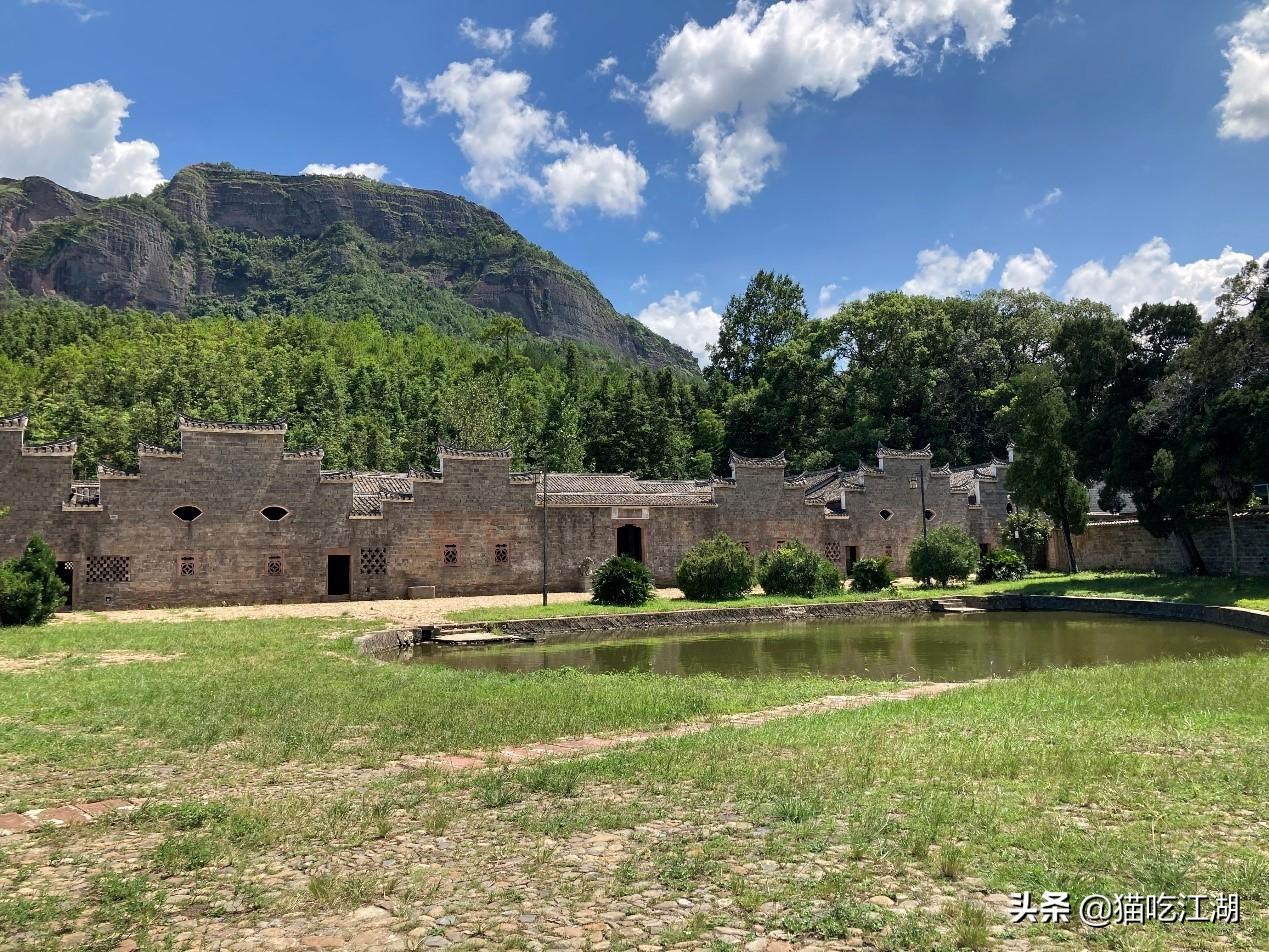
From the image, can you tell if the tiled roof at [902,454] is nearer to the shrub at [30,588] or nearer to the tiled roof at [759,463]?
the tiled roof at [759,463]

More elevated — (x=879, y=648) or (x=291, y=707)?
(x=291, y=707)

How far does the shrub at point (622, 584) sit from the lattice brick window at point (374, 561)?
6942 mm

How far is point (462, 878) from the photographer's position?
12.7ft

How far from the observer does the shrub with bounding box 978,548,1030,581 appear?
26500 mm

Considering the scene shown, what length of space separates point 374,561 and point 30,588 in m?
9.07

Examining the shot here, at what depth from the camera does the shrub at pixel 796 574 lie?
23.5m

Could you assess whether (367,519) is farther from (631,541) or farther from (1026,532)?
(1026,532)

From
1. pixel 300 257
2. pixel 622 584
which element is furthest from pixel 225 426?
pixel 300 257

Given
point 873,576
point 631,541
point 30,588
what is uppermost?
point 631,541

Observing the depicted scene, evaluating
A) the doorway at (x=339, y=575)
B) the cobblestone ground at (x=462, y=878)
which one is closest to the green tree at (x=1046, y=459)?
the doorway at (x=339, y=575)

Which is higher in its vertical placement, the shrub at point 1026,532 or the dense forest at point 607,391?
the dense forest at point 607,391

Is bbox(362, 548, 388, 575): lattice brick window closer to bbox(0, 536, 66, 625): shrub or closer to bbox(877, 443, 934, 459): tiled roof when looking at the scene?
bbox(0, 536, 66, 625): shrub

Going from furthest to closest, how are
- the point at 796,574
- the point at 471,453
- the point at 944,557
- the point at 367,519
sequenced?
the point at 471,453 < the point at 944,557 < the point at 367,519 < the point at 796,574

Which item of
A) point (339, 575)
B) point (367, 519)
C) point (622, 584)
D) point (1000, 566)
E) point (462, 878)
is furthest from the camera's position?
point (1000, 566)
